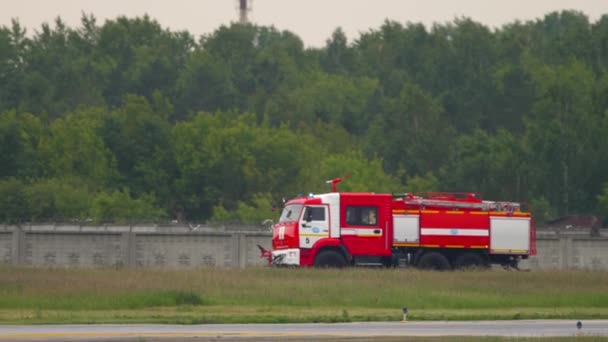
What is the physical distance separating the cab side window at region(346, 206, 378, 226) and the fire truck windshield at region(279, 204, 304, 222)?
1687mm

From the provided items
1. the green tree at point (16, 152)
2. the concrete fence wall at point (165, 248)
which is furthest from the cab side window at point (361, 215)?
the green tree at point (16, 152)

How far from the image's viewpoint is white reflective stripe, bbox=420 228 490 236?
164ft

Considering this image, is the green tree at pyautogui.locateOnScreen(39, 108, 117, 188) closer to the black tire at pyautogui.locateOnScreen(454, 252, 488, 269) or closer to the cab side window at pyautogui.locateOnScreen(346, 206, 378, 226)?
the cab side window at pyautogui.locateOnScreen(346, 206, 378, 226)

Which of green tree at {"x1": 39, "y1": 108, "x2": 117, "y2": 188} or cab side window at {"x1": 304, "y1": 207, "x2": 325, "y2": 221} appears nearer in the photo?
cab side window at {"x1": 304, "y1": 207, "x2": 325, "y2": 221}

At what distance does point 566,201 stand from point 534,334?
66908mm

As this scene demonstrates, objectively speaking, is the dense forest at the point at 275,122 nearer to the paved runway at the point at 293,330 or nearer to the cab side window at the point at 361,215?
the cab side window at the point at 361,215

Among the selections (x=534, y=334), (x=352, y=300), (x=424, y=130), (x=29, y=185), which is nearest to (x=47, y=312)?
(x=352, y=300)

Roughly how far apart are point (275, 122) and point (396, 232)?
80.3 m

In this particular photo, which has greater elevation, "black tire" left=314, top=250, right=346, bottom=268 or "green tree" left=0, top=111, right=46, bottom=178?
"green tree" left=0, top=111, right=46, bottom=178

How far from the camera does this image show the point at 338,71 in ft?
552

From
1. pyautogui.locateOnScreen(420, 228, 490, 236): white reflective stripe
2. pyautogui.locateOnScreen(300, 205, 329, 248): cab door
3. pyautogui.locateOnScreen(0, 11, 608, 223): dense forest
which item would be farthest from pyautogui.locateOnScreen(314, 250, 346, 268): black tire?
pyautogui.locateOnScreen(0, 11, 608, 223): dense forest

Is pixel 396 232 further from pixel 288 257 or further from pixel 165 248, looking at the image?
pixel 165 248

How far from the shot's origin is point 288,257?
49.5 metres

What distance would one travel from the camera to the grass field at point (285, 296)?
117ft
